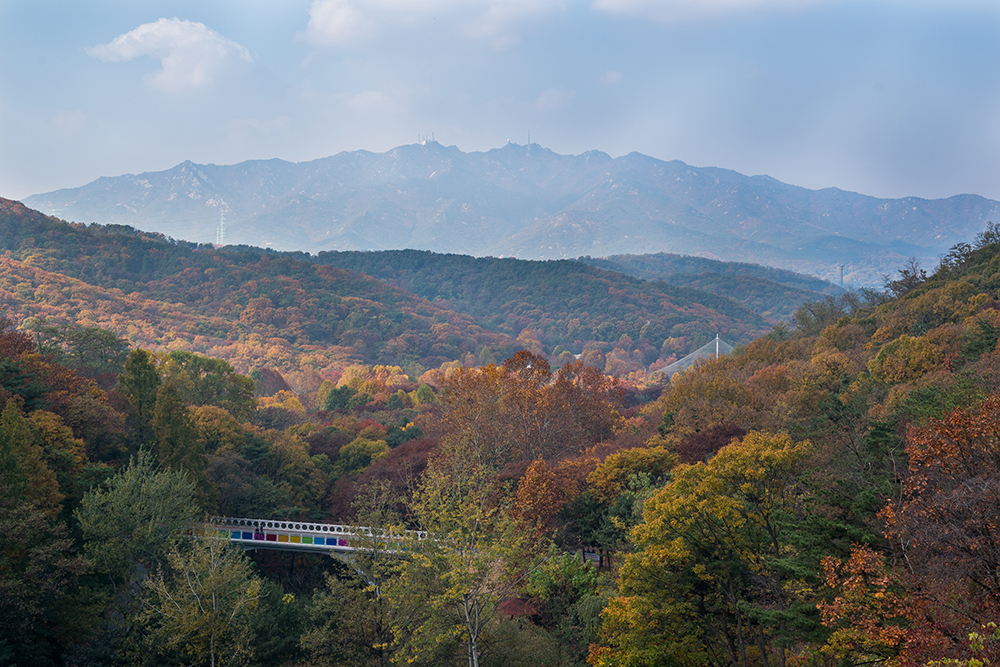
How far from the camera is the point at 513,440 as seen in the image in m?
39.5

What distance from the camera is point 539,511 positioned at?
29.3 m

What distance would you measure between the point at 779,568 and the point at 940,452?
21.0 feet

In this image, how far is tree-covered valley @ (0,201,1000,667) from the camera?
13.1 meters

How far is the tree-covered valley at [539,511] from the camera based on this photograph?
13070 millimetres

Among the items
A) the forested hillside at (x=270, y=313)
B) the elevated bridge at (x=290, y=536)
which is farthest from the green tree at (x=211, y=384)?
the forested hillside at (x=270, y=313)

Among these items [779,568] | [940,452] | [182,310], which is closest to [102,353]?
[779,568]

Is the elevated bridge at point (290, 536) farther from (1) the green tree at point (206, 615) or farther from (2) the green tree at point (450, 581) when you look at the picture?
(2) the green tree at point (450, 581)

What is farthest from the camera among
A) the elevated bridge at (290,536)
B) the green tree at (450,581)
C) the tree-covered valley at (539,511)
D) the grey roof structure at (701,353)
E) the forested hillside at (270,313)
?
the grey roof structure at (701,353)

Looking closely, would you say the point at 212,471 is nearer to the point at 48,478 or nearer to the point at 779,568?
the point at 48,478

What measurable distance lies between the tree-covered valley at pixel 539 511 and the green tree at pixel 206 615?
0.13m

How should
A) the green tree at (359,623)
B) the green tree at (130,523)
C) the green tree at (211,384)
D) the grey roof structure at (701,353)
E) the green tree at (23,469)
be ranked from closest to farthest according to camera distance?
the green tree at (359,623), the green tree at (23,469), the green tree at (130,523), the green tree at (211,384), the grey roof structure at (701,353)

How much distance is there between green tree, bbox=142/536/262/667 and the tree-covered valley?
0.43 feet

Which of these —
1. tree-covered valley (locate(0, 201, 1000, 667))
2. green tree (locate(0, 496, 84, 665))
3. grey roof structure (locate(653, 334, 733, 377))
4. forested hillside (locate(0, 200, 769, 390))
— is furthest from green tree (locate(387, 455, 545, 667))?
Result: grey roof structure (locate(653, 334, 733, 377))

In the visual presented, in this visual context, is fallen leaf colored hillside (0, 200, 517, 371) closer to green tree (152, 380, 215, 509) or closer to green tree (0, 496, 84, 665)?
green tree (152, 380, 215, 509)
